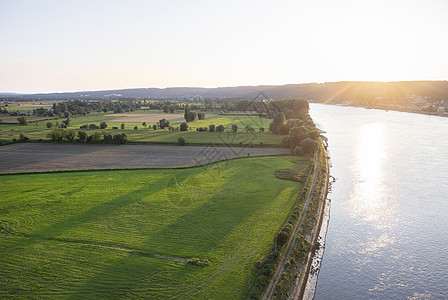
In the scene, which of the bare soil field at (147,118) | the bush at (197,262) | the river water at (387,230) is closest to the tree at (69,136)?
the bare soil field at (147,118)

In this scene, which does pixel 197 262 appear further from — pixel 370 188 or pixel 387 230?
pixel 370 188

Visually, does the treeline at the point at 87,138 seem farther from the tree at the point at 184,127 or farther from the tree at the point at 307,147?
the tree at the point at 307,147

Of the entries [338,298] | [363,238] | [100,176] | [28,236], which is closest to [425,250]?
[363,238]

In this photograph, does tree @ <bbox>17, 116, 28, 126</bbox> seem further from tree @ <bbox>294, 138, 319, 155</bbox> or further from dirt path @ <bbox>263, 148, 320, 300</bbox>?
dirt path @ <bbox>263, 148, 320, 300</bbox>

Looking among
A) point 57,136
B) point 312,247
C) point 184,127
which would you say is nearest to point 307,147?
point 312,247

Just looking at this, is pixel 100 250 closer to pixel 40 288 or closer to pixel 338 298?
pixel 40 288

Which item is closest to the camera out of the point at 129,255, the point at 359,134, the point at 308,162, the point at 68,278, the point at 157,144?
the point at 68,278
